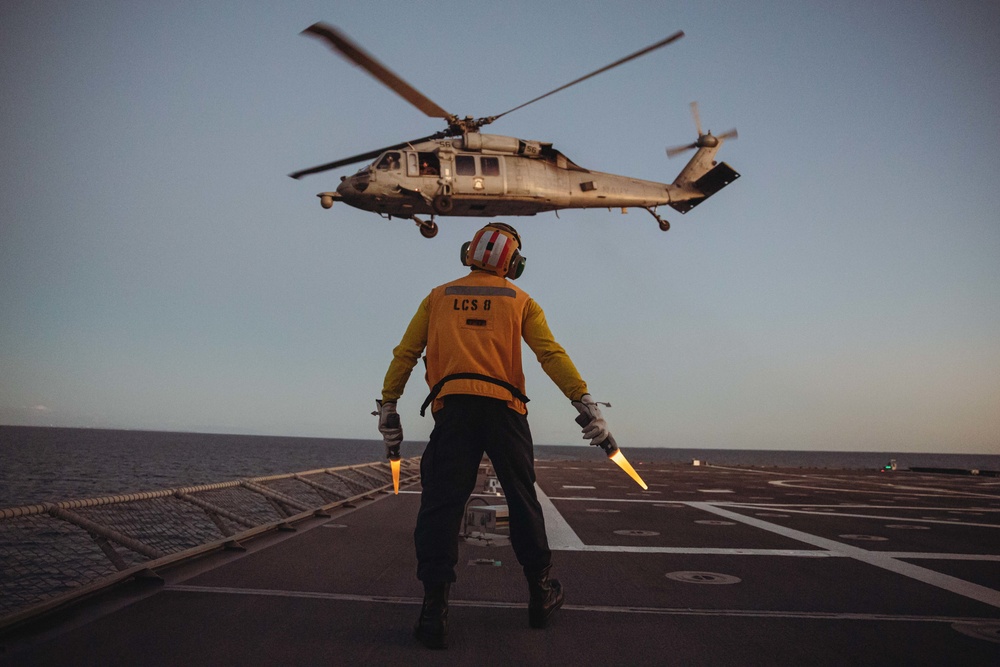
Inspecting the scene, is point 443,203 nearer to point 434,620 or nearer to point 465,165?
point 465,165

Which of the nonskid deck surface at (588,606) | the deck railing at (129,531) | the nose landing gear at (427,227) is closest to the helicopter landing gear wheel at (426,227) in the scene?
the nose landing gear at (427,227)

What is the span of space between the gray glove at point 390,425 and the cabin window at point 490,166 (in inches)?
593

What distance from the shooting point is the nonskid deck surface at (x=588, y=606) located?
3162mm

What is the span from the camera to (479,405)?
3.79m

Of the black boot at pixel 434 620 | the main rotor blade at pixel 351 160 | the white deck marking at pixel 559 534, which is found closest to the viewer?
the black boot at pixel 434 620

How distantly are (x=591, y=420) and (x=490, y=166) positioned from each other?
1544 cm

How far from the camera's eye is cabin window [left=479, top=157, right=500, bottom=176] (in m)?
18.4

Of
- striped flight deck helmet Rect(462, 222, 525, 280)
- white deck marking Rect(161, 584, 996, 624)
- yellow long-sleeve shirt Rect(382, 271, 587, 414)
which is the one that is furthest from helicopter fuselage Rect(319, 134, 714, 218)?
white deck marking Rect(161, 584, 996, 624)

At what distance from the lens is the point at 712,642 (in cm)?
341

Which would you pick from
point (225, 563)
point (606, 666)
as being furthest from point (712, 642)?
point (225, 563)

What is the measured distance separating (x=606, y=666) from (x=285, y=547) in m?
3.86

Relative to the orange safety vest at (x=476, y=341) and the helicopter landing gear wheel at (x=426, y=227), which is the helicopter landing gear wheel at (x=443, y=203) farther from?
the orange safety vest at (x=476, y=341)

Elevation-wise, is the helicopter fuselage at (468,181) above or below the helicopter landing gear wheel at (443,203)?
above

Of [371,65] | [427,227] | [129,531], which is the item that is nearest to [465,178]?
[427,227]
